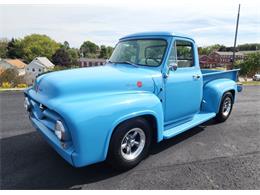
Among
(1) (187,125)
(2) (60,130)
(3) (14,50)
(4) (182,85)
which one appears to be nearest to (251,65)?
(1) (187,125)

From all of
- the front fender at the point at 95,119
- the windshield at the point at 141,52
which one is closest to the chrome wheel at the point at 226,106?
the windshield at the point at 141,52

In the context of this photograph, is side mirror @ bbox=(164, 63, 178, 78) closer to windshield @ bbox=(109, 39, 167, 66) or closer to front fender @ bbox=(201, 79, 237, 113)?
windshield @ bbox=(109, 39, 167, 66)

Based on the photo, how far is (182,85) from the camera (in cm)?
422

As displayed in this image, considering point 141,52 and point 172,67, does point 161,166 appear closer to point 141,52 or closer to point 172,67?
point 172,67

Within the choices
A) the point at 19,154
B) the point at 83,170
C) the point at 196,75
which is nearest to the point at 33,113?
the point at 19,154

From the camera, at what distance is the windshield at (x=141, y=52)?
13.4 ft

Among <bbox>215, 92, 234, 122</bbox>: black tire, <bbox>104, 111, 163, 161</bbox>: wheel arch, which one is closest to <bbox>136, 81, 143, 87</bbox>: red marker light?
<bbox>104, 111, 163, 161</bbox>: wheel arch

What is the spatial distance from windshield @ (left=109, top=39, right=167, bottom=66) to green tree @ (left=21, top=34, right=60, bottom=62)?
86.9 meters

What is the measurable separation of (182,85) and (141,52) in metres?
0.99

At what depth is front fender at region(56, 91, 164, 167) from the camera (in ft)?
8.78

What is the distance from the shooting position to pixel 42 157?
12.4 feet

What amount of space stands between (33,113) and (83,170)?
136 centimetres

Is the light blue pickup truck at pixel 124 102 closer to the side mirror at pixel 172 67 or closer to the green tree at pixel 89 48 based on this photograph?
the side mirror at pixel 172 67

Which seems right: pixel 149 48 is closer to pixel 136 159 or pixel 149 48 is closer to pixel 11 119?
pixel 136 159
